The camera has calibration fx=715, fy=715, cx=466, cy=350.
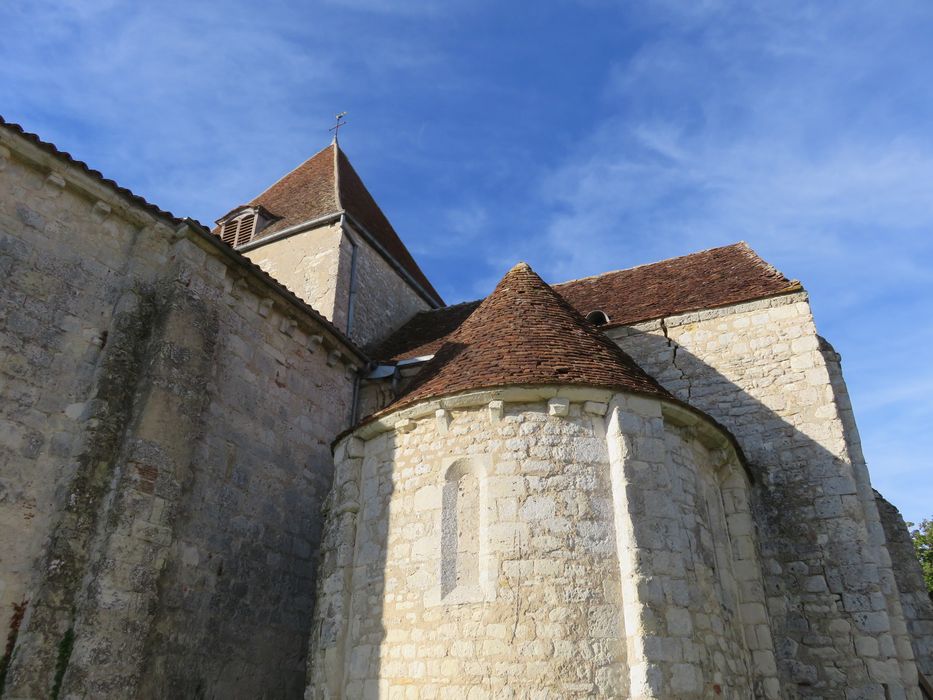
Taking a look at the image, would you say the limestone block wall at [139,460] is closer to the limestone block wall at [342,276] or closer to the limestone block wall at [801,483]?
the limestone block wall at [342,276]

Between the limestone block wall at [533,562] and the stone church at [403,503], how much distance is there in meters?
0.02

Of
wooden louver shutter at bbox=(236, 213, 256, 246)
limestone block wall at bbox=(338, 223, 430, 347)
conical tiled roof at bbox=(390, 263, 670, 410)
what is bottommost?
conical tiled roof at bbox=(390, 263, 670, 410)

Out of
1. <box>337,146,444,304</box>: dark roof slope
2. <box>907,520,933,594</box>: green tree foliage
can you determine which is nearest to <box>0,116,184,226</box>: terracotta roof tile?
<box>337,146,444,304</box>: dark roof slope

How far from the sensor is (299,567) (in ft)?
26.9

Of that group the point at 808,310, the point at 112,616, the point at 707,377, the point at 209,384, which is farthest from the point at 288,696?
the point at 808,310

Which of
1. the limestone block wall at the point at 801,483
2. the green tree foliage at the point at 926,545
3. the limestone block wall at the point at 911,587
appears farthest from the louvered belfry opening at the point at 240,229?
the green tree foliage at the point at 926,545

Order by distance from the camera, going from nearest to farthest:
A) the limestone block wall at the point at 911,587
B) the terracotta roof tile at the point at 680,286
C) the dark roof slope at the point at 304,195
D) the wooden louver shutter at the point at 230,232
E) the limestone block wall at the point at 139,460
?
the limestone block wall at the point at 139,460 → the limestone block wall at the point at 911,587 → the terracotta roof tile at the point at 680,286 → the dark roof slope at the point at 304,195 → the wooden louver shutter at the point at 230,232

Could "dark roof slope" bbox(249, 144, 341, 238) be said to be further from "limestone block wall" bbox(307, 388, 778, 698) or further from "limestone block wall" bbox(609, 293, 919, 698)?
"limestone block wall" bbox(307, 388, 778, 698)

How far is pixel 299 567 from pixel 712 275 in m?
7.04

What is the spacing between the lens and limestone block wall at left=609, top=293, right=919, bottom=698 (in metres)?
7.21

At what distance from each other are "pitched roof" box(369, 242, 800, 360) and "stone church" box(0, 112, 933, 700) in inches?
25.0

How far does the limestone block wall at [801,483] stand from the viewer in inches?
284

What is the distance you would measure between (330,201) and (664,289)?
6.90 m

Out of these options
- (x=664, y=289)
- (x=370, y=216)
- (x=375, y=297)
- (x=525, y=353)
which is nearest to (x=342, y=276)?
(x=375, y=297)
